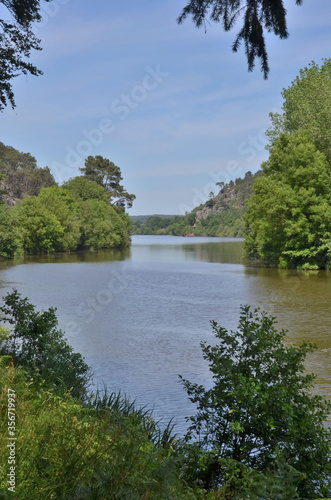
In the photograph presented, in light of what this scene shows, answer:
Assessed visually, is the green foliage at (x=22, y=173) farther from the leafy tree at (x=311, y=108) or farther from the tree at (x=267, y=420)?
the tree at (x=267, y=420)

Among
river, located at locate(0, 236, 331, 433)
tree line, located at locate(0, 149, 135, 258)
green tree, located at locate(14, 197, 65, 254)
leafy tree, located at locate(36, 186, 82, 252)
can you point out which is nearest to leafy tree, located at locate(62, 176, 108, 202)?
tree line, located at locate(0, 149, 135, 258)

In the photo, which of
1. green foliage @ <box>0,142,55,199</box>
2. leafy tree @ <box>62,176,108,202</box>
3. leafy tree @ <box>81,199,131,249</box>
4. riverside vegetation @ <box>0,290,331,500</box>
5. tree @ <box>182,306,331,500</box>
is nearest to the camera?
riverside vegetation @ <box>0,290,331,500</box>

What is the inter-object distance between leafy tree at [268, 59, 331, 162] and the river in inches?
419

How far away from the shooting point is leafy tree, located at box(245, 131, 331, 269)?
34.4 meters

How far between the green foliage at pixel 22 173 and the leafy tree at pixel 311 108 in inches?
2875

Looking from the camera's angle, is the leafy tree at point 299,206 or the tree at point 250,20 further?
the leafy tree at point 299,206

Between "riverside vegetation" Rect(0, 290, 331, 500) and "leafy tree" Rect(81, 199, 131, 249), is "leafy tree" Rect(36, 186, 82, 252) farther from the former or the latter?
"riverside vegetation" Rect(0, 290, 331, 500)

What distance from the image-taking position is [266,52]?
5.52m

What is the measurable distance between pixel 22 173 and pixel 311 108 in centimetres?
8334

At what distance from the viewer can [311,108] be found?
38594 mm

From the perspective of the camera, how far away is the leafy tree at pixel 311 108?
34844 mm

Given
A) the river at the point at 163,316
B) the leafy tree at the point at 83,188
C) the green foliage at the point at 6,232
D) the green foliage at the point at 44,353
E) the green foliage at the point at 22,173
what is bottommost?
the river at the point at 163,316

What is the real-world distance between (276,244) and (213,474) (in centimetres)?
3547

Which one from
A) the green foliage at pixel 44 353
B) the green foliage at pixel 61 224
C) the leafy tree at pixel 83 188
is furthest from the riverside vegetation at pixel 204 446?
the leafy tree at pixel 83 188
